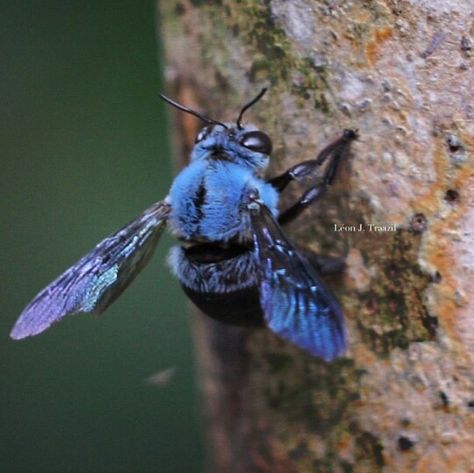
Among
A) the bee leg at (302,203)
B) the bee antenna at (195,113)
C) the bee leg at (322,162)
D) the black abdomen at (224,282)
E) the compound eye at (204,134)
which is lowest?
the black abdomen at (224,282)

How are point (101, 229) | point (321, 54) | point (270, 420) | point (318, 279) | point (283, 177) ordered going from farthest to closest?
point (101, 229), point (270, 420), point (283, 177), point (321, 54), point (318, 279)

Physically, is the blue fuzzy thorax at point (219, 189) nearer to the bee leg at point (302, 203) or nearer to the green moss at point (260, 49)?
the bee leg at point (302, 203)

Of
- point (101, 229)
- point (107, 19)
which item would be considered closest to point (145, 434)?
point (101, 229)

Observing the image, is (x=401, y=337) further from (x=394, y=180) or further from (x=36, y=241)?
(x=36, y=241)

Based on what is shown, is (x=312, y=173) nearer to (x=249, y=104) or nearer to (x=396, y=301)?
(x=249, y=104)

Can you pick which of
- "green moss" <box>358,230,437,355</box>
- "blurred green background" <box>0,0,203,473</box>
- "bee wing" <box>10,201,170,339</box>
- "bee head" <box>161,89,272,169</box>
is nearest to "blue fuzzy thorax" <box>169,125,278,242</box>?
"bee head" <box>161,89,272,169</box>

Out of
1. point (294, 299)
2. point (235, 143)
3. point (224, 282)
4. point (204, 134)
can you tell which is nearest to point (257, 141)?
point (235, 143)

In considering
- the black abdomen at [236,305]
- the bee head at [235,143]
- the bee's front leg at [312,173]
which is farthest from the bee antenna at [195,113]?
the black abdomen at [236,305]

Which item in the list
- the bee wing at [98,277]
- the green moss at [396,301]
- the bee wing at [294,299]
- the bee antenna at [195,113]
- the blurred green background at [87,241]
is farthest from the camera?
the blurred green background at [87,241]
